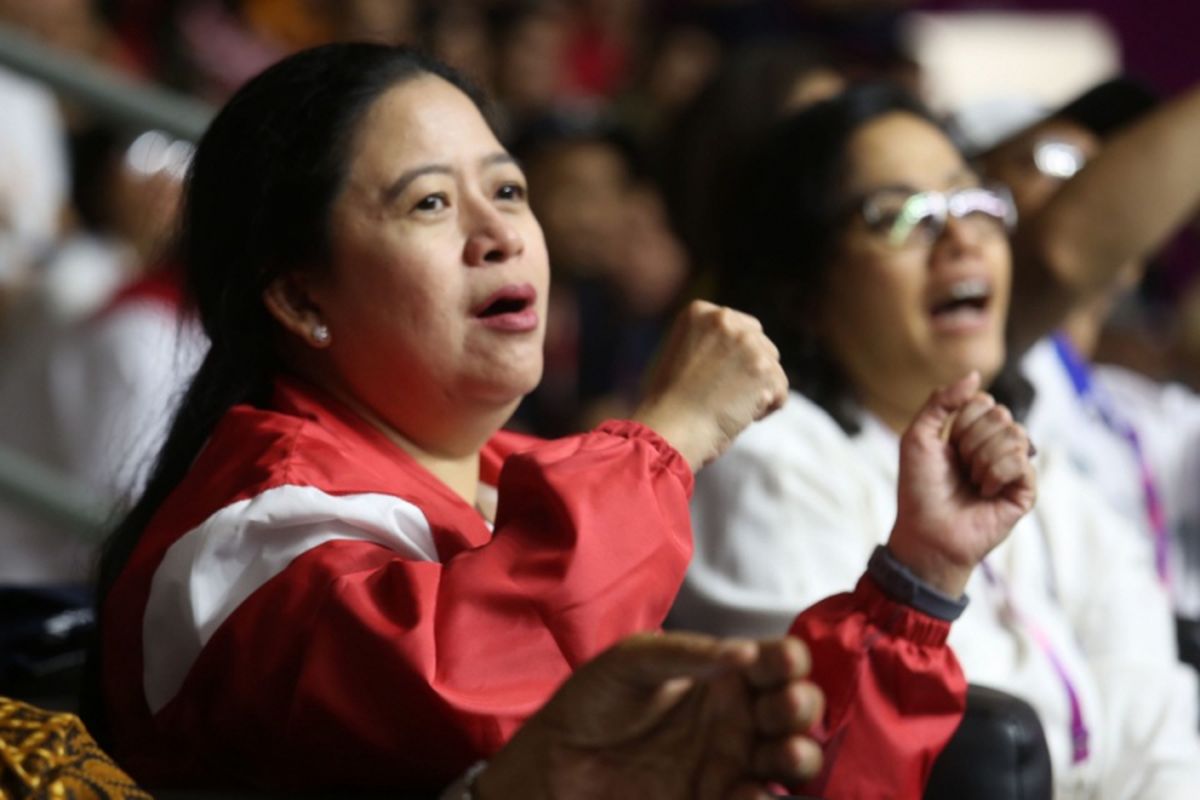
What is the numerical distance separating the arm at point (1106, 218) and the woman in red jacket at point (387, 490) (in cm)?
88

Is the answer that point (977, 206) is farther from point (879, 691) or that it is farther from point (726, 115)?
point (726, 115)

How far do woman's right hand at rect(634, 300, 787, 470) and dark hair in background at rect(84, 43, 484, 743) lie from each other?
1.07ft

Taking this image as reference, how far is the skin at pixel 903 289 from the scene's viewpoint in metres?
→ 2.10

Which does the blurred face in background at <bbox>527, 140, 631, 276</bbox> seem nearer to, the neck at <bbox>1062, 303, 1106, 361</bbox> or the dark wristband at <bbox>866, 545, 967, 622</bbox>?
the neck at <bbox>1062, 303, 1106, 361</bbox>

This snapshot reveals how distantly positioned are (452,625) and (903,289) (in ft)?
3.22

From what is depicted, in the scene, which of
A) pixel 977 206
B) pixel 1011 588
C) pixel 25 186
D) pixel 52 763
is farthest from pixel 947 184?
pixel 25 186

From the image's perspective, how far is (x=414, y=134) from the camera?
1.55 metres

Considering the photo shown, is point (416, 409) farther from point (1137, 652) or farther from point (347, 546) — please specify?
point (1137, 652)

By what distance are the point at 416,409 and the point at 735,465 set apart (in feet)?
1.67

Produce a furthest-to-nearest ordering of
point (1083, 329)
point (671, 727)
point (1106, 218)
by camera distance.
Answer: point (1083, 329)
point (1106, 218)
point (671, 727)

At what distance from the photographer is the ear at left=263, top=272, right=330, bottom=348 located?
1562 mm

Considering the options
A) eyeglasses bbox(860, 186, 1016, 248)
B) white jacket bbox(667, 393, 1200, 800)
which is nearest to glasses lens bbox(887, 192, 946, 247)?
eyeglasses bbox(860, 186, 1016, 248)

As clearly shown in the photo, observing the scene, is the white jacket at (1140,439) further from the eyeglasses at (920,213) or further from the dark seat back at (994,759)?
the dark seat back at (994,759)

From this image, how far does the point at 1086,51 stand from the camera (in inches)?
271
